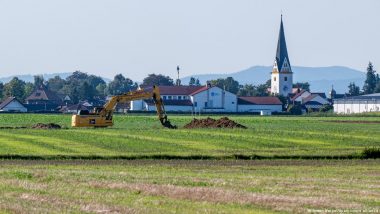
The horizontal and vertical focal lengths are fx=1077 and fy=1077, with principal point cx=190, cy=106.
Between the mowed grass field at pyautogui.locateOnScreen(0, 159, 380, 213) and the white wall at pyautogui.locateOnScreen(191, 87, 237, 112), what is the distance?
15450 centimetres

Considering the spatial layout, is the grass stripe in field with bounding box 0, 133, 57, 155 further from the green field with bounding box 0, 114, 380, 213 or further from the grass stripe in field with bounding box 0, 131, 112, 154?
the grass stripe in field with bounding box 0, 131, 112, 154

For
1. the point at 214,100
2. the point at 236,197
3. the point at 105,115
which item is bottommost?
the point at 236,197

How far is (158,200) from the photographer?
89.1 ft

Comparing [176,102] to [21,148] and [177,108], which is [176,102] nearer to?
[177,108]

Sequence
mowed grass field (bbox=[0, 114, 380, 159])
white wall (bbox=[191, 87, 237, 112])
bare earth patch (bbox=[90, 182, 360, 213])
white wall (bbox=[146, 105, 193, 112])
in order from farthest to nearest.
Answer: white wall (bbox=[191, 87, 237, 112]) → white wall (bbox=[146, 105, 193, 112]) → mowed grass field (bbox=[0, 114, 380, 159]) → bare earth patch (bbox=[90, 182, 360, 213])

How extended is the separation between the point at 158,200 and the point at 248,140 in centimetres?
3714

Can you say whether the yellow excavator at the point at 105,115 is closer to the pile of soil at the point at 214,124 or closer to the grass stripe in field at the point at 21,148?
the pile of soil at the point at 214,124

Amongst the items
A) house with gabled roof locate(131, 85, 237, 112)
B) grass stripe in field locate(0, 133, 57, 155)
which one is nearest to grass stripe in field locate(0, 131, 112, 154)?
grass stripe in field locate(0, 133, 57, 155)

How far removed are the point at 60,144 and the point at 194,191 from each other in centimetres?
3140

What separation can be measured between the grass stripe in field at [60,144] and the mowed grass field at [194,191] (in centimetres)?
1137

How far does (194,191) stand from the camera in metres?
28.9

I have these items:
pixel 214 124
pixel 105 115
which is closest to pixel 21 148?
pixel 105 115

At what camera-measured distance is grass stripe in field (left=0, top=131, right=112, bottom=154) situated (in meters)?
54.4

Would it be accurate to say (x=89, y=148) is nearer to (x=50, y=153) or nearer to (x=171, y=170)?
(x=50, y=153)
